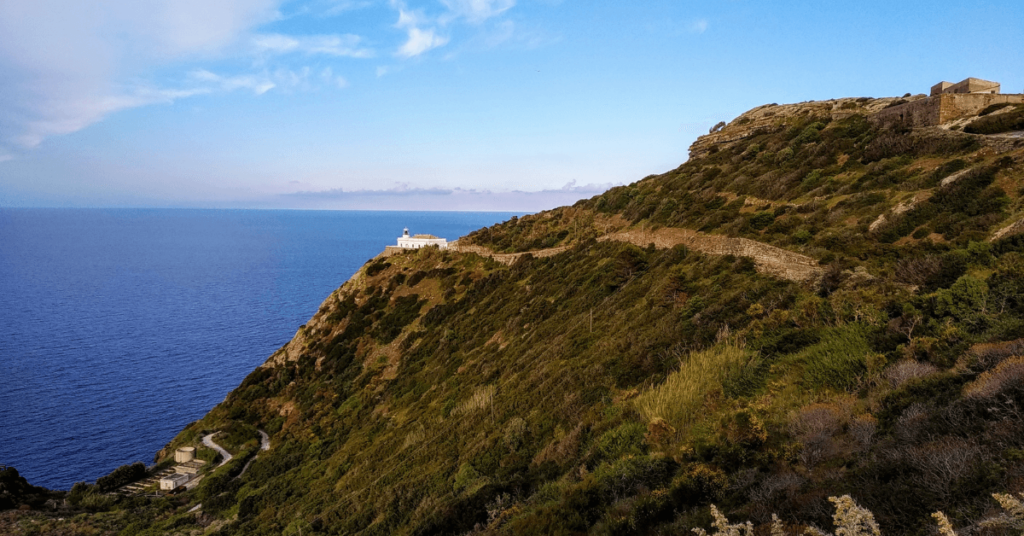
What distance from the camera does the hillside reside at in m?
8.98

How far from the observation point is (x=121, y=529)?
32688 mm

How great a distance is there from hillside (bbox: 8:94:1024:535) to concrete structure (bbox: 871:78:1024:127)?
1543mm

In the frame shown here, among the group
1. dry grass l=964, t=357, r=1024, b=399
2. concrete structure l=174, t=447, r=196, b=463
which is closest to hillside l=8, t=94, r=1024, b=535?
dry grass l=964, t=357, r=1024, b=399

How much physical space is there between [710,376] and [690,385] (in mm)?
734

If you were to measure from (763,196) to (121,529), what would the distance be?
169 feet

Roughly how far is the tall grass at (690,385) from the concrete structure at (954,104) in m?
28.9

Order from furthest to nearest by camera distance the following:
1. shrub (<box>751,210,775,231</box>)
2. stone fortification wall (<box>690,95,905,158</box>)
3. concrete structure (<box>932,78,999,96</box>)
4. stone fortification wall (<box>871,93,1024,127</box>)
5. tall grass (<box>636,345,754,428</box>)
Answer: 1. stone fortification wall (<box>690,95,905,158</box>)
2. concrete structure (<box>932,78,999,96</box>)
3. stone fortification wall (<box>871,93,1024,127</box>)
4. shrub (<box>751,210,775,231</box>)
5. tall grass (<box>636,345,754,428</box>)

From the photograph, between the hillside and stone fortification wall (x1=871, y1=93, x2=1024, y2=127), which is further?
stone fortification wall (x1=871, y1=93, x2=1024, y2=127)

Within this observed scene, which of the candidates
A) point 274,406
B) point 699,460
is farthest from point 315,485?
point 699,460

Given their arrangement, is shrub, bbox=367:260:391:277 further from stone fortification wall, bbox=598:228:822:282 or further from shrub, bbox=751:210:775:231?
shrub, bbox=751:210:775:231

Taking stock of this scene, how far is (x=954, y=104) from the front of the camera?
3125 centimetres

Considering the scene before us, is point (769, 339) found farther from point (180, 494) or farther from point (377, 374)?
point (180, 494)

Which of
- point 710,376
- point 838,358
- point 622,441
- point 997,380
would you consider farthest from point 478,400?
point 997,380

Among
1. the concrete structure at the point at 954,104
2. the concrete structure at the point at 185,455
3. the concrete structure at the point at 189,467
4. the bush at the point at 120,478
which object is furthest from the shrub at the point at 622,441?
the bush at the point at 120,478
